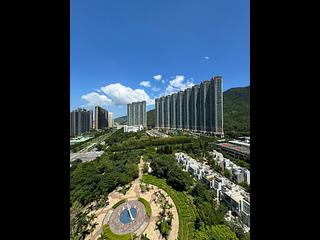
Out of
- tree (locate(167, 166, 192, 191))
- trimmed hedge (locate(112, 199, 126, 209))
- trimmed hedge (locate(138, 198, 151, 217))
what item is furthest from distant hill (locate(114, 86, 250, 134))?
trimmed hedge (locate(112, 199, 126, 209))

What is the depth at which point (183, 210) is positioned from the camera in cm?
372

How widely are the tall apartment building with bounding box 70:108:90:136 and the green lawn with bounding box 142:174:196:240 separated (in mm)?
11397

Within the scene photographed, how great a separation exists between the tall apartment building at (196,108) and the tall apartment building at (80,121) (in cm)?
729

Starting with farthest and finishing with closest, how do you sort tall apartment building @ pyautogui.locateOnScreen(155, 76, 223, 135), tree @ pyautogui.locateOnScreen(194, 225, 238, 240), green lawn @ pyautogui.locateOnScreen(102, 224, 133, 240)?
tall apartment building @ pyautogui.locateOnScreen(155, 76, 223, 135), green lawn @ pyautogui.locateOnScreen(102, 224, 133, 240), tree @ pyautogui.locateOnScreen(194, 225, 238, 240)

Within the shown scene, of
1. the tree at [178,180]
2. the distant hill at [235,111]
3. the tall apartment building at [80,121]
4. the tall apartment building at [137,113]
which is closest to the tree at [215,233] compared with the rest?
the tree at [178,180]

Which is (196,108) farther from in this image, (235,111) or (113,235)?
(113,235)

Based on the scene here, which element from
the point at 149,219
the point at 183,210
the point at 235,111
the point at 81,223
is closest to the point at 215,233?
the point at 183,210

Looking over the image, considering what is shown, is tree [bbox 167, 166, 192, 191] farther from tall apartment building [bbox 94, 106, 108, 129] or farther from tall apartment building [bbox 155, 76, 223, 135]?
tall apartment building [bbox 94, 106, 108, 129]

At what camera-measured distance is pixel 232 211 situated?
3.49m

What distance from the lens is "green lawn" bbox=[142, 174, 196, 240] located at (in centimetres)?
315

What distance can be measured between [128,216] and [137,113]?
16428 millimetres

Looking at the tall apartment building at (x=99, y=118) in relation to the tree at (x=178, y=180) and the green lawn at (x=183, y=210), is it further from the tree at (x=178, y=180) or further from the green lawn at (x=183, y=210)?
the green lawn at (x=183, y=210)

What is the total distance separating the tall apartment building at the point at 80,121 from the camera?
46.7 feet
